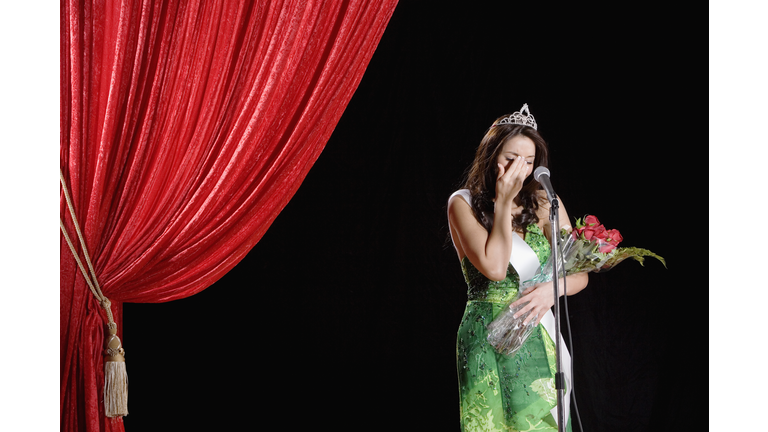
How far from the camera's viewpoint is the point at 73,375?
195cm

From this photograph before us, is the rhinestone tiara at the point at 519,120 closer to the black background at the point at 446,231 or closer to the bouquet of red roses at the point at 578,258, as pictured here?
the bouquet of red roses at the point at 578,258

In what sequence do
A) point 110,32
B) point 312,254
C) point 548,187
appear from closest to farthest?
point 548,187, point 110,32, point 312,254

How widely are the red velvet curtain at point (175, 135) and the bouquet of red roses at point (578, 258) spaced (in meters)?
0.85

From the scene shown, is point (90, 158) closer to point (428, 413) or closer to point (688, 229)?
point (428, 413)

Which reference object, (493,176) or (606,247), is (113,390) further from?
(606,247)

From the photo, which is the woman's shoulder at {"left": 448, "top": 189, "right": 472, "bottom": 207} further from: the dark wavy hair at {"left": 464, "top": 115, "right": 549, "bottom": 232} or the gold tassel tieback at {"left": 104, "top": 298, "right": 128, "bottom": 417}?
the gold tassel tieback at {"left": 104, "top": 298, "right": 128, "bottom": 417}

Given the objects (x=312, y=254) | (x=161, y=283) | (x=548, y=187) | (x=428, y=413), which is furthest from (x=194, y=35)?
(x=428, y=413)

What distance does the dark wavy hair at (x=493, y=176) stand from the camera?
7.05ft

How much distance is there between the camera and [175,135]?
2080 millimetres

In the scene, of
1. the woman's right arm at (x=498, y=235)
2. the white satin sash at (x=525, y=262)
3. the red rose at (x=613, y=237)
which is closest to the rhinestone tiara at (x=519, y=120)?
the woman's right arm at (x=498, y=235)

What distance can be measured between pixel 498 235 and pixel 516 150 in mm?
337

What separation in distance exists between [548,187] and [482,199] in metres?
0.55

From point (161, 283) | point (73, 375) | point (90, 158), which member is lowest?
point (73, 375)

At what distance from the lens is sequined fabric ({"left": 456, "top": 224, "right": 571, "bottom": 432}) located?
6.44ft
